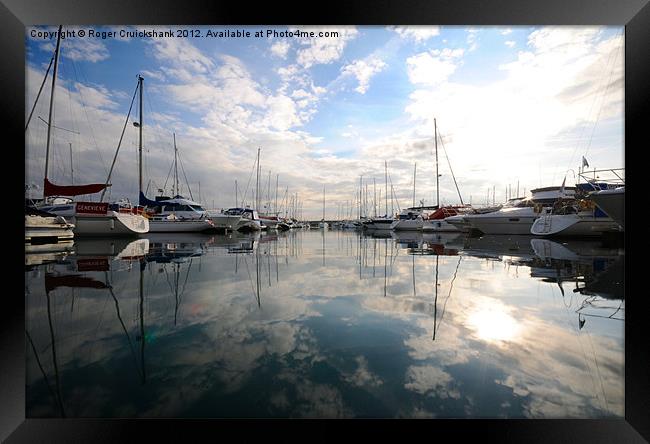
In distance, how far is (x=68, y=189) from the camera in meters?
16.2

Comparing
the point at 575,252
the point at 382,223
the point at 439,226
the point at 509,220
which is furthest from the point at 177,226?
the point at 382,223

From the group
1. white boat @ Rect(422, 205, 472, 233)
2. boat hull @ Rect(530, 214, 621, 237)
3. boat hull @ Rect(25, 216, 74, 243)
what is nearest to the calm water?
boat hull @ Rect(25, 216, 74, 243)

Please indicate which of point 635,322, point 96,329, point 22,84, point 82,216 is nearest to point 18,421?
point 96,329

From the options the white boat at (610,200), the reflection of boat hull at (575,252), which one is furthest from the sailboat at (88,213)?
the white boat at (610,200)

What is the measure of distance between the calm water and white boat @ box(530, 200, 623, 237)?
1612 cm

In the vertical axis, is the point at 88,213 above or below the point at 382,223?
→ above

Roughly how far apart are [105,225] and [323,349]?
21.2m

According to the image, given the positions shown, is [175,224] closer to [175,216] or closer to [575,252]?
[175,216]

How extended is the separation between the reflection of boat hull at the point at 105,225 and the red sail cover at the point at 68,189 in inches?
93.1

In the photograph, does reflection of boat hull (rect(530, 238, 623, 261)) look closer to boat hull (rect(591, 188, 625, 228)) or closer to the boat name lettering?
boat hull (rect(591, 188, 625, 228))

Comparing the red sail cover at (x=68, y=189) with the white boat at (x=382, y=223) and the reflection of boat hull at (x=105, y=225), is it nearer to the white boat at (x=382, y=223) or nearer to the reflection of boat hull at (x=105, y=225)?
the reflection of boat hull at (x=105, y=225)

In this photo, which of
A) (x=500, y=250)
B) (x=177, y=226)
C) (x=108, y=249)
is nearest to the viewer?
(x=108, y=249)
